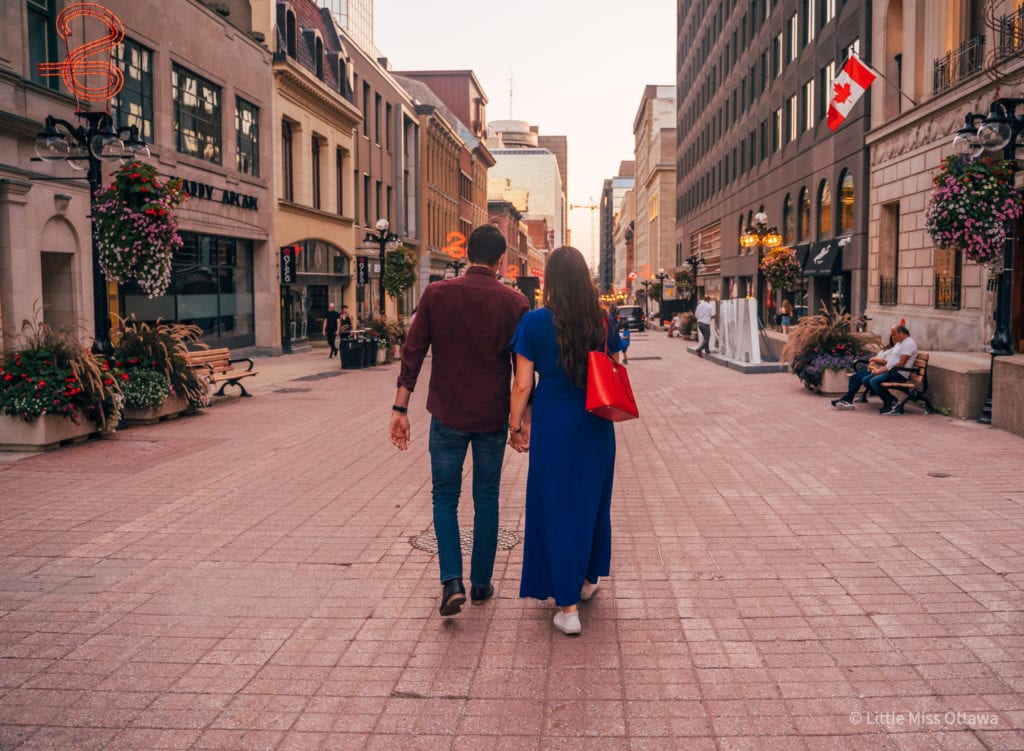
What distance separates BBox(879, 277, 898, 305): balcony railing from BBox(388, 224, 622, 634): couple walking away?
24.0 m

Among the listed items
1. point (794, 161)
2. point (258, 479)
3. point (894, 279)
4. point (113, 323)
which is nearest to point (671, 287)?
point (794, 161)

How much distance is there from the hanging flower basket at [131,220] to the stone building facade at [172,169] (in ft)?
5.83

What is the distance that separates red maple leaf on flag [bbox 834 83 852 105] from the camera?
2303 centimetres

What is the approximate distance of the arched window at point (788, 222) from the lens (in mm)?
39366

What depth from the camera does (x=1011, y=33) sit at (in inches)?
727

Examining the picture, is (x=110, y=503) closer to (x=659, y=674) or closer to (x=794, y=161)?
(x=659, y=674)

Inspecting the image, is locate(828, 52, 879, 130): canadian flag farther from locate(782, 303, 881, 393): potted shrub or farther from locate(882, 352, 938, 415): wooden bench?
locate(882, 352, 938, 415): wooden bench

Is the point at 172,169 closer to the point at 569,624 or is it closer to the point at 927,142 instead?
the point at 927,142

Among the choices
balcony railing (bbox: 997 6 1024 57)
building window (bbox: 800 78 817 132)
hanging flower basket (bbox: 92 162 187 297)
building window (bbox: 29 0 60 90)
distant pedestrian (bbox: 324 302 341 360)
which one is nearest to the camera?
hanging flower basket (bbox: 92 162 187 297)

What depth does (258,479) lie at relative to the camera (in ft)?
29.7

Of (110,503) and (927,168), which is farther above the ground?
(927,168)

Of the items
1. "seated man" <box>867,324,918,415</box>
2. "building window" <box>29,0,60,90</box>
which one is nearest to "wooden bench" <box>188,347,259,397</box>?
"building window" <box>29,0,60,90</box>

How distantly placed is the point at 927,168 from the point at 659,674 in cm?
2263

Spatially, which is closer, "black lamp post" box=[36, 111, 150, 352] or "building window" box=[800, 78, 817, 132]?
"black lamp post" box=[36, 111, 150, 352]
